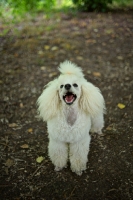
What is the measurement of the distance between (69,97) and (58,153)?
0.71m

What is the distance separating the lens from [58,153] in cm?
249

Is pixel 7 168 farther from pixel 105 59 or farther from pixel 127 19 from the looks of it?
pixel 127 19

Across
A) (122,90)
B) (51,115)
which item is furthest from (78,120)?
(122,90)

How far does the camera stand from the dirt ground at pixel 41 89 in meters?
2.40

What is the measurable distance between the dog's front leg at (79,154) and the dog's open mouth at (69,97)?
0.50m

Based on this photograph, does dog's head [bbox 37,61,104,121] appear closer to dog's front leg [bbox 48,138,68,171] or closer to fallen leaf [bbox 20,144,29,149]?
dog's front leg [bbox 48,138,68,171]

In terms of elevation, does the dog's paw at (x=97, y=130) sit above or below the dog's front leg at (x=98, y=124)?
below

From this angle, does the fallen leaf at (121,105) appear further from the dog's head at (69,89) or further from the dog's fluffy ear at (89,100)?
the dog's head at (69,89)

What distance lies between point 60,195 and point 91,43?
3.69 m

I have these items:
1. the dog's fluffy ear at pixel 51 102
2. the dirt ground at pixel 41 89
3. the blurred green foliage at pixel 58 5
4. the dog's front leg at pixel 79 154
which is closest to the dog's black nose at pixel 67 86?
the dog's fluffy ear at pixel 51 102

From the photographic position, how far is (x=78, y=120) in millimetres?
2279

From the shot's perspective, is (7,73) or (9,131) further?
(7,73)

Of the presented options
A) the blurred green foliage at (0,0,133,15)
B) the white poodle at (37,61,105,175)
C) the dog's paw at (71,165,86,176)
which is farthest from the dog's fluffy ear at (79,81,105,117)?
the blurred green foliage at (0,0,133,15)

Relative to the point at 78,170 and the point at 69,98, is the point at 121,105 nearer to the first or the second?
the point at 78,170
